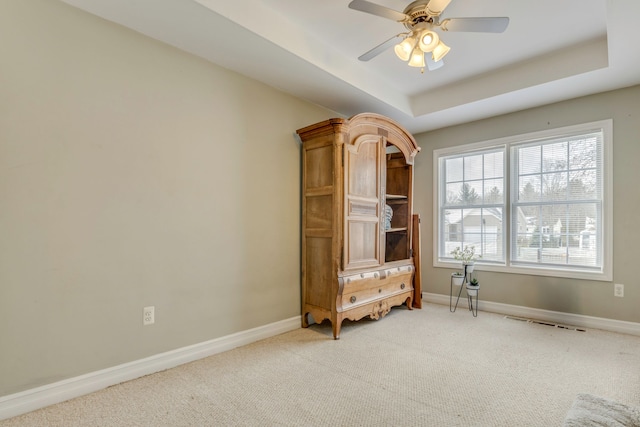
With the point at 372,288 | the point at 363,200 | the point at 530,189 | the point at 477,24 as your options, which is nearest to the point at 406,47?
the point at 477,24

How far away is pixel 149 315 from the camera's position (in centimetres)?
225

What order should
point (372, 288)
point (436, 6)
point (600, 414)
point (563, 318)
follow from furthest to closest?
1. point (563, 318)
2. point (372, 288)
3. point (436, 6)
4. point (600, 414)

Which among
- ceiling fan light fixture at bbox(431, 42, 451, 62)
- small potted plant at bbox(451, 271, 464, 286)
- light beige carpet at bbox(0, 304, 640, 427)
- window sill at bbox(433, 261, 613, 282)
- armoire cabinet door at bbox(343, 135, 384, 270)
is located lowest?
light beige carpet at bbox(0, 304, 640, 427)

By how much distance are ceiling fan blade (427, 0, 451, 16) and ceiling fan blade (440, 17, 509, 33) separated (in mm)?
105

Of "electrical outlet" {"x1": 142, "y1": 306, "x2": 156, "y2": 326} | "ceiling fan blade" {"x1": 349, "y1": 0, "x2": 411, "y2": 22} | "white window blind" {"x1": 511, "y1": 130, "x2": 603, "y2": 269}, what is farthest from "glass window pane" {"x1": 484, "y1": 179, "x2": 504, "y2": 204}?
"electrical outlet" {"x1": 142, "y1": 306, "x2": 156, "y2": 326}

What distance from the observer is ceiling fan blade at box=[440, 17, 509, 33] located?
1891 millimetres

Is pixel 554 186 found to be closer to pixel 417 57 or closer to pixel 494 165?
pixel 494 165

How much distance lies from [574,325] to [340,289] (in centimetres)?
255

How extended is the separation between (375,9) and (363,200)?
5.58 ft

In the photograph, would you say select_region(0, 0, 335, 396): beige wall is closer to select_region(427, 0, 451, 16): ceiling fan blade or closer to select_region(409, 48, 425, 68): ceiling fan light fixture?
select_region(409, 48, 425, 68): ceiling fan light fixture

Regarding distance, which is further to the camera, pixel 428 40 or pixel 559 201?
pixel 559 201

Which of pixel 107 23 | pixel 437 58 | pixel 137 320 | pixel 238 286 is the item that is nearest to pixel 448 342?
pixel 238 286

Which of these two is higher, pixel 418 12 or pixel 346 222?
pixel 418 12

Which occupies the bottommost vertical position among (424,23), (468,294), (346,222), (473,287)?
(468,294)
